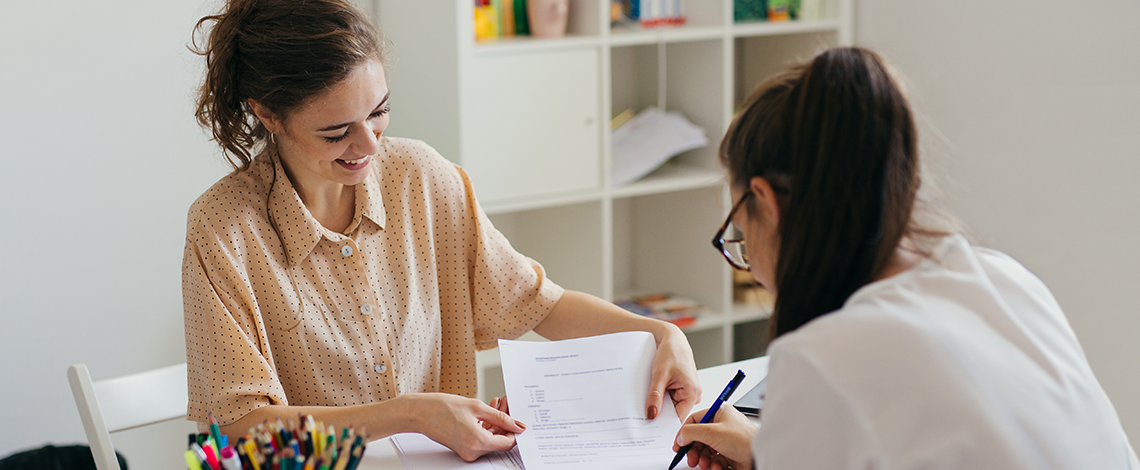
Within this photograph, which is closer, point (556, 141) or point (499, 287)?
point (499, 287)

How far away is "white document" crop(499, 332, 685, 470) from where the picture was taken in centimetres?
116

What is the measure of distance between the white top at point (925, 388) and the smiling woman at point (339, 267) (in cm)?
51

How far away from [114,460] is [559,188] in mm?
1258

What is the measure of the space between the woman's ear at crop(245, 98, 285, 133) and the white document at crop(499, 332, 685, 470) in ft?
1.49

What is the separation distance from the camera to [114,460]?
1.39m

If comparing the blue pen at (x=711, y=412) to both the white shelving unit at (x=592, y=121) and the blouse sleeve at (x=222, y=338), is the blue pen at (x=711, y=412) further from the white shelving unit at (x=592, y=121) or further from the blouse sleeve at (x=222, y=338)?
the white shelving unit at (x=592, y=121)

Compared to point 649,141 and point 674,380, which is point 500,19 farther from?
point 674,380

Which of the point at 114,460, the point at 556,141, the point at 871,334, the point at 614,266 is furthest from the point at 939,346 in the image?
the point at 614,266

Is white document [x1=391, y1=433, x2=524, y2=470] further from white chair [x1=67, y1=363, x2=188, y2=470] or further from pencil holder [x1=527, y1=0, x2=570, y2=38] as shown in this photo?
pencil holder [x1=527, y1=0, x2=570, y2=38]

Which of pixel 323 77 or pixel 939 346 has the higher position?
pixel 323 77

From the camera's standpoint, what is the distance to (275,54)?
1.30 metres

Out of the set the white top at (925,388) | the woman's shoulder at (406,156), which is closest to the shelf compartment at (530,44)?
the woman's shoulder at (406,156)

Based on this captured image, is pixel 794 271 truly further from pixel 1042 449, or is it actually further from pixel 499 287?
pixel 499 287

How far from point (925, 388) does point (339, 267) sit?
94cm
